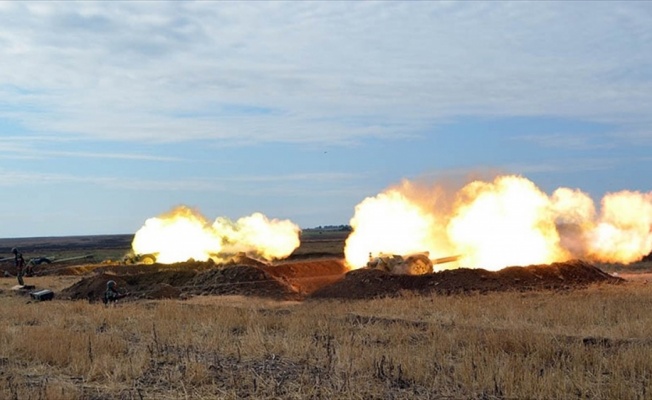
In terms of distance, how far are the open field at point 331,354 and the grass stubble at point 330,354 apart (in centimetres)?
3

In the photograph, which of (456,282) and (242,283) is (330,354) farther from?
(242,283)

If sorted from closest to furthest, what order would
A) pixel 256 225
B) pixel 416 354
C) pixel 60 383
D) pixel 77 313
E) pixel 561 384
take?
pixel 561 384 < pixel 60 383 < pixel 416 354 < pixel 77 313 < pixel 256 225

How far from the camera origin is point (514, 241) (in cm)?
3634

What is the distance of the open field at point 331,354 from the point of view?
10.1 meters

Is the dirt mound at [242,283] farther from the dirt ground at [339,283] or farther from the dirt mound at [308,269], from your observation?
the dirt mound at [308,269]

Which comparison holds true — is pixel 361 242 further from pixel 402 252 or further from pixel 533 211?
pixel 533 211

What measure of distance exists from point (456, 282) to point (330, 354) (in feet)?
58.2

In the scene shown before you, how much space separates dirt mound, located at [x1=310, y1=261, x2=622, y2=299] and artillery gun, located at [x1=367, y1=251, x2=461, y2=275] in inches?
100

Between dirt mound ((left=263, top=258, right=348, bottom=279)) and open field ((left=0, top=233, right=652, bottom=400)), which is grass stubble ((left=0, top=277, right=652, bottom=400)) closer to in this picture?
open field ((left=0, top=233, right=652, bottom=400))

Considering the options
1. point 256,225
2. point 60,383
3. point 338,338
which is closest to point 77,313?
point 338,338

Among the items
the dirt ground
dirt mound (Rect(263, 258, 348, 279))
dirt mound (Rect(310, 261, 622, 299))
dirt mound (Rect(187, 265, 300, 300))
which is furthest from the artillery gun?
dirt mound (Rect(263, 258, 348, 279))

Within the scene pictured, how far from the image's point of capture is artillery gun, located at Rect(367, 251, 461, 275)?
33.7 metres

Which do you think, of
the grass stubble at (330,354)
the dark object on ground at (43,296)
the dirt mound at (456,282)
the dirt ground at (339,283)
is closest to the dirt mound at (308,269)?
the dirt ground at (339,283)

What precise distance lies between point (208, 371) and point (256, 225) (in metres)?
38.0
